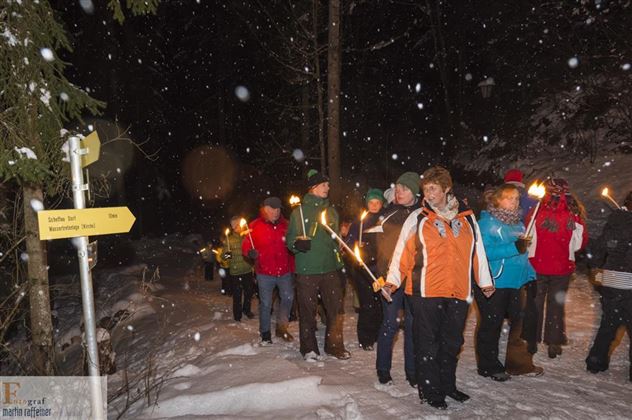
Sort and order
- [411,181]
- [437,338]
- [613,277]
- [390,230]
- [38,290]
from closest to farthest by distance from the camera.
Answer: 1. [437,338]
2. [411,181]
3. [390,230]
4. [613,277]
5. [38,290]

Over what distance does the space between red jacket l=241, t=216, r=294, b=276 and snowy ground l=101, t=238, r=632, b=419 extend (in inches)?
42.6

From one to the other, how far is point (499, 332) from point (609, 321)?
131 cm

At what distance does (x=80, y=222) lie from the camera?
3.40 m

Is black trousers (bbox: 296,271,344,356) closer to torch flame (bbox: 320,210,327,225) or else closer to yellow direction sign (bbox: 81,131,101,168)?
torch flame (bbox: 320,210,327,225)

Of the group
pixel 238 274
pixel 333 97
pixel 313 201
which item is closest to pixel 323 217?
pixel 313 201

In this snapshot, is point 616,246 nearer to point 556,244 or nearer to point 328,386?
point 556,244

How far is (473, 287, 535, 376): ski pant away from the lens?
4.96m

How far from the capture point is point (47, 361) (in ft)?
21.7

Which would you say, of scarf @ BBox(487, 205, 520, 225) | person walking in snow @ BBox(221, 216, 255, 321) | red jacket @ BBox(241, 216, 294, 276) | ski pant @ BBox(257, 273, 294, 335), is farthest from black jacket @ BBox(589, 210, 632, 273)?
person walking in snow @ BBox(221, 216, 255, 321)

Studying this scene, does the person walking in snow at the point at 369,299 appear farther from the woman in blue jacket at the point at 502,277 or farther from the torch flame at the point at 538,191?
the torch flame at the point at 538,191

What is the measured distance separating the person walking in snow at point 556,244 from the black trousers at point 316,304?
2373 millimetres

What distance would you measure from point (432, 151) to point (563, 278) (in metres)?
18.0

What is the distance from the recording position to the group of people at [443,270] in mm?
4285

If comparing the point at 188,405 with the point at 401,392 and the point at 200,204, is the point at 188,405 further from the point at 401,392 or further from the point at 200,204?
the point at 200,204
